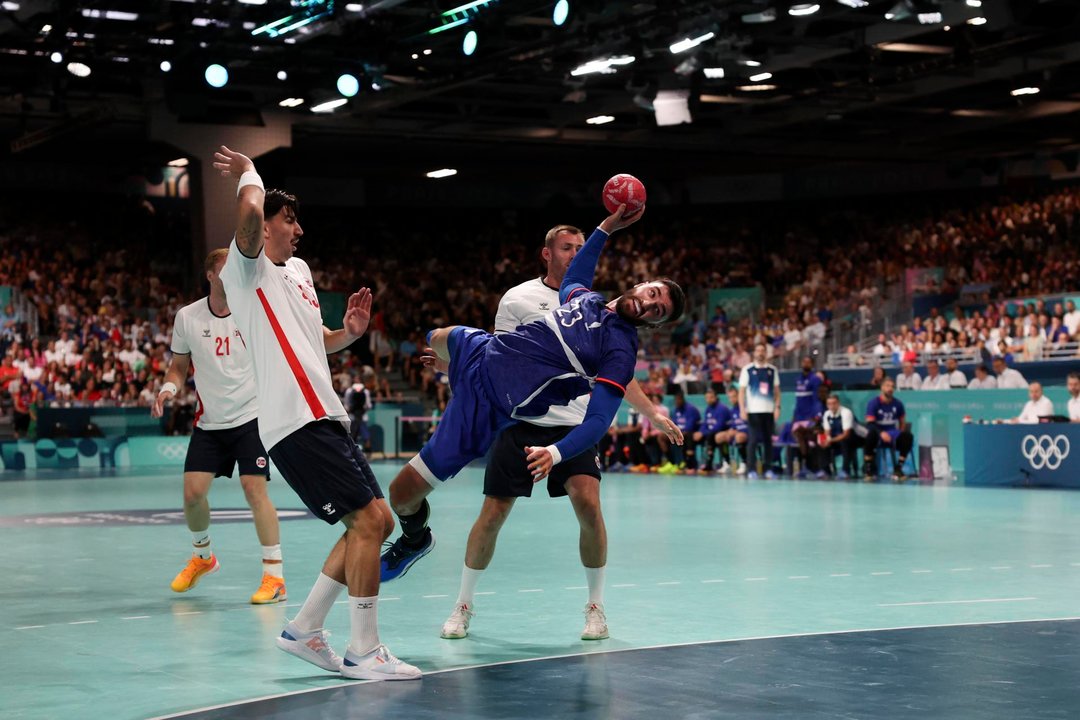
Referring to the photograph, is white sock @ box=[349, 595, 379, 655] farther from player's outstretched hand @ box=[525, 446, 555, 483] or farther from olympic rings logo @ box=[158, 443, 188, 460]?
olympic rings logo @ box=[158, 443, 188, 460]

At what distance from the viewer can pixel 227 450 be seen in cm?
888

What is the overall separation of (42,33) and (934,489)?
55.2ft

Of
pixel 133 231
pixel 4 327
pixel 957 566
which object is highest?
pixel 133 231

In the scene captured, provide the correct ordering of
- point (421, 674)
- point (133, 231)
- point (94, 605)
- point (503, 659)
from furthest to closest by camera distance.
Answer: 1. point (133, 231)
2. point (94, 605)
3. point (503, 659)
4. point (421, 674)

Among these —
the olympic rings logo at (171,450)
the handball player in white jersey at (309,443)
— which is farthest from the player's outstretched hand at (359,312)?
the olympic rings logo at (171,450)

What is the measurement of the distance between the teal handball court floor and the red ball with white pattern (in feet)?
7.36

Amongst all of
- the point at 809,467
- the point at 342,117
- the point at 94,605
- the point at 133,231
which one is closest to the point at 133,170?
the point at 133,231

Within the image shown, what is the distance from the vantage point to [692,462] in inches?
954

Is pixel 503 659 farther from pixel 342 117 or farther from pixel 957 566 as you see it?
pixel 342 117

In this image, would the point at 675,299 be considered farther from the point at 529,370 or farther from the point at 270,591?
the point at 270,591

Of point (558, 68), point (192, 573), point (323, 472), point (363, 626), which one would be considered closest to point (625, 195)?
point (323, 472)

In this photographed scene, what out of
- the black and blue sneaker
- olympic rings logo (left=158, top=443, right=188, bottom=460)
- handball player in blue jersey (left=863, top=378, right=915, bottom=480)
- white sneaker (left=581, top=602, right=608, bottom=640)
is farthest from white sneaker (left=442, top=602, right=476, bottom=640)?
olympic rings logo (left=158, top=443, right=188, bottom=460)

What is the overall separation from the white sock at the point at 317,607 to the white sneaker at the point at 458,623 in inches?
43.3

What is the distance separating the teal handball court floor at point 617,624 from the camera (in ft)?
18.1
